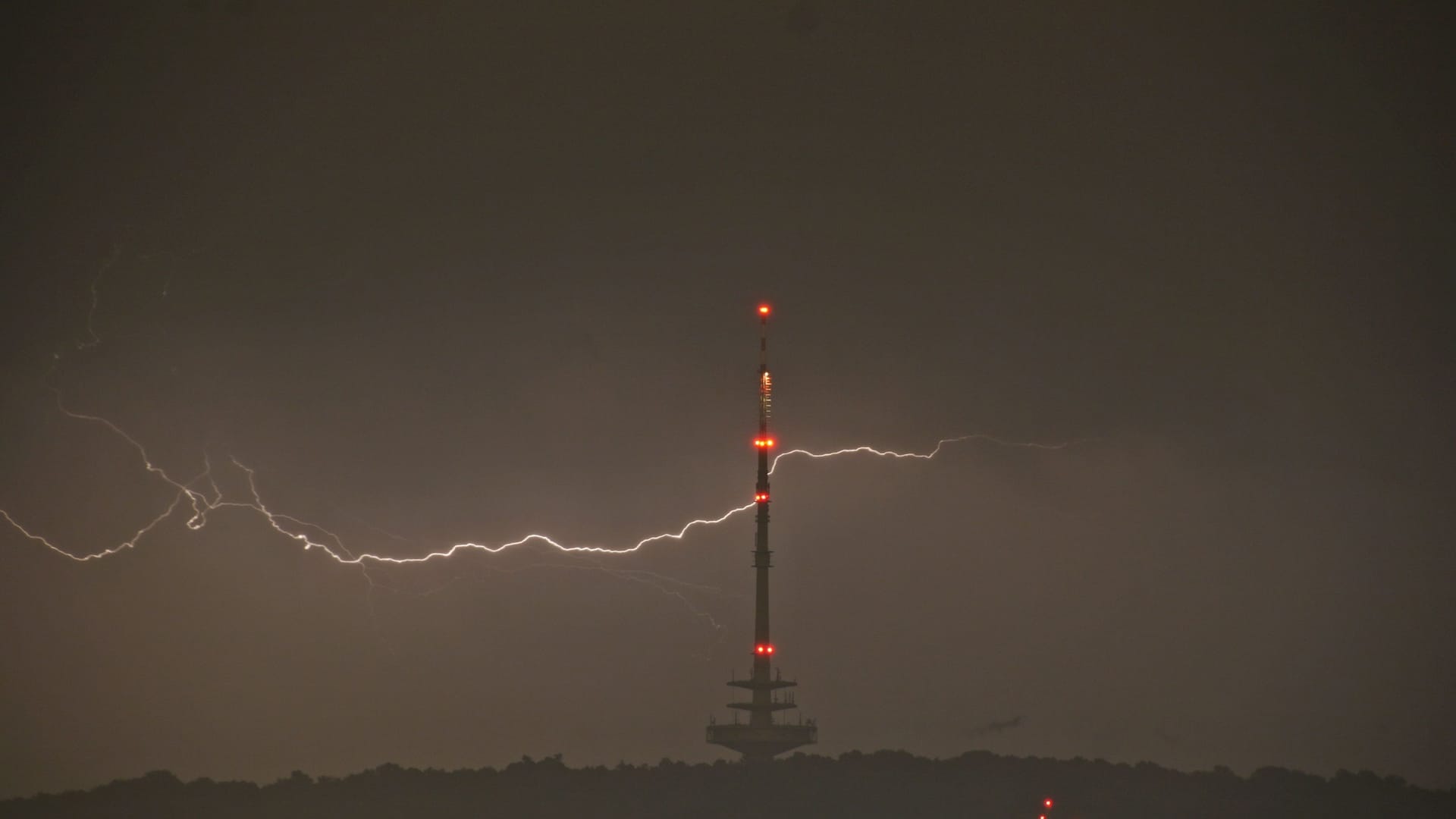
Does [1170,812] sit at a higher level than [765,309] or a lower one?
lower

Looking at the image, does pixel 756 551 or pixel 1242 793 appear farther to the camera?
pixel 1242 793

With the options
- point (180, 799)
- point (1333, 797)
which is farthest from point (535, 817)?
point (1333, 797)

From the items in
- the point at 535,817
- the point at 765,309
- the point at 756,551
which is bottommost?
the point at 535,817

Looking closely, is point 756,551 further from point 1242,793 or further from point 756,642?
point 1242,793

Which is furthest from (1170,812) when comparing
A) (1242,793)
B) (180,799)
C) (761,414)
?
(180,799)

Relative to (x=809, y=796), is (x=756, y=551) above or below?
above

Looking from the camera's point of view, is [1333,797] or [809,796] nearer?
[809,796]

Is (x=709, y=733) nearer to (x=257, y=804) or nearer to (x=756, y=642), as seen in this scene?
(x=756, y=642)

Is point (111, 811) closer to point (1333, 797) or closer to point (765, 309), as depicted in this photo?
point (765, 309)
